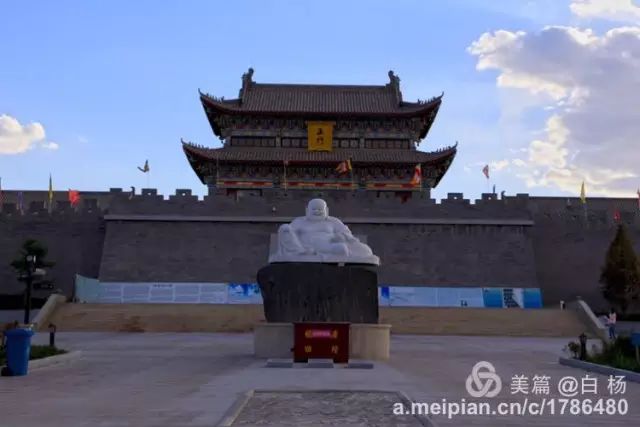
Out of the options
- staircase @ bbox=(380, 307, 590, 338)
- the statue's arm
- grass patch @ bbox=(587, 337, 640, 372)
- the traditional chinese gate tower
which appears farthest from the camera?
the traditional chinese gate tower

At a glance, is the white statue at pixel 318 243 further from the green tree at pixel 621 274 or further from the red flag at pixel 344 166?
the red flag at pixel 344 166

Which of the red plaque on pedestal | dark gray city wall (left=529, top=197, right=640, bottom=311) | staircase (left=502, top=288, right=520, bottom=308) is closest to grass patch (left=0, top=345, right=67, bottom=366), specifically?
the red plaque on pedestal

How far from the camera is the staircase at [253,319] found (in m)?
22.0

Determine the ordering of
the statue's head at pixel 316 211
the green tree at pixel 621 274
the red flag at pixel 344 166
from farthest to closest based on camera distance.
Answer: the red flag at pixel 344 166 < the green tree at pixel 621 274 < the statue's head at pixel 316 211

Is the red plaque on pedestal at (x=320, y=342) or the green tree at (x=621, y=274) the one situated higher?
the green tree at (x=621, y=274)

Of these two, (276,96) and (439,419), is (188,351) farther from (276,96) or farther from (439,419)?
(276,96)

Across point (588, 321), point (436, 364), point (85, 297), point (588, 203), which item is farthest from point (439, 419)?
point (588, 203)

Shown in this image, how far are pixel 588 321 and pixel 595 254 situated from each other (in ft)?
30.1

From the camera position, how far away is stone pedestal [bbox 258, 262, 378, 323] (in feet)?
36.5

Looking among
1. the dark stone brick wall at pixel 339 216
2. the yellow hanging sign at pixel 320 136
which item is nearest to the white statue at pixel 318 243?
the dark stone brick wall at pixel 339 216

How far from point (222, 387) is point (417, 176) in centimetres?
2581

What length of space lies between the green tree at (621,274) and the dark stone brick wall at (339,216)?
2772mm

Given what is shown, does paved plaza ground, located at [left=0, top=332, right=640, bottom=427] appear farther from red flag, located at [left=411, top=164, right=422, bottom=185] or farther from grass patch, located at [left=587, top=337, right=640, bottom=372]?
red flag, located at [left=411, top=164, right=422, bottom=185]

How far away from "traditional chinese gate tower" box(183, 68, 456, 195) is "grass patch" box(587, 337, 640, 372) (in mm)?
21618
